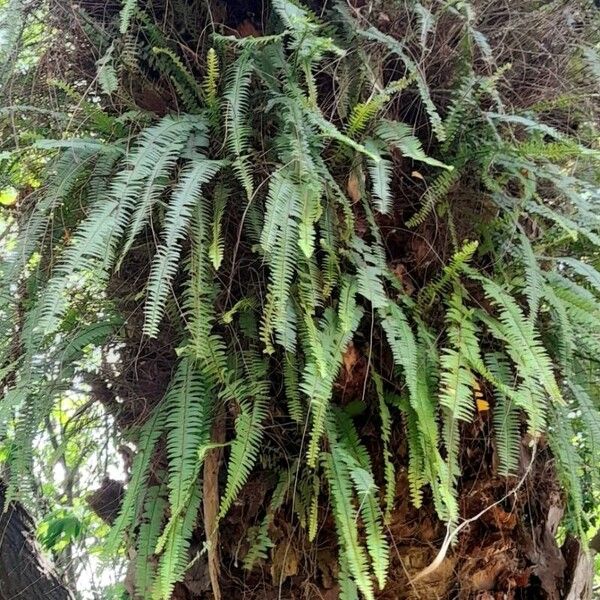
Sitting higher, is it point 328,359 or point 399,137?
point 399,137

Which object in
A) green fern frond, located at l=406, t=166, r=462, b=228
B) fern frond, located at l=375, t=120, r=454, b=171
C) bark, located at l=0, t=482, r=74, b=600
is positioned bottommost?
bark, located at l=0, t=482, r=74, b=600

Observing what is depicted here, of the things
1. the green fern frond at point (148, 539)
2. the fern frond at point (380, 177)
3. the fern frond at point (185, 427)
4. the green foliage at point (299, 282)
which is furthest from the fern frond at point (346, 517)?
the fern frond at point (380, 177)

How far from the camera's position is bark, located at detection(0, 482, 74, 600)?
1.63 meters

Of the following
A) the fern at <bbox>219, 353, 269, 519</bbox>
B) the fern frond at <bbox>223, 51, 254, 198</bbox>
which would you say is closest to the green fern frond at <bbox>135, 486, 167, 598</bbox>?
the fern at <bbox>219, 353, 269, 519</bbox>

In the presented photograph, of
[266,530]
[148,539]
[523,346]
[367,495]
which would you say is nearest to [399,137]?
[523,346]

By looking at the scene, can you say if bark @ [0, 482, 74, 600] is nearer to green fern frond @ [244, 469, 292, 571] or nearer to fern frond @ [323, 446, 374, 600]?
green fern frond @ [244, 469, 292, 571]

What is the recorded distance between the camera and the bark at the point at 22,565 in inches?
64.1

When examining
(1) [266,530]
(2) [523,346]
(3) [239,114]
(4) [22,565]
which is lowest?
(4) [22,565]

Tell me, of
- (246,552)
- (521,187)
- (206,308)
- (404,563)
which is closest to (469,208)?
(521,187)

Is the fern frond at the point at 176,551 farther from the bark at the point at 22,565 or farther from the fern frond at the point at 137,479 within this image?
the bark at the point at 22,565

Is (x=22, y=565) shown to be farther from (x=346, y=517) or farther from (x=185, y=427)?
(x=346, y=517)

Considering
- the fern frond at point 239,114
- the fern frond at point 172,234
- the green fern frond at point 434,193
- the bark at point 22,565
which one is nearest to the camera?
the fern frond at point 172,234

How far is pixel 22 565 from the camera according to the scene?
1658 millimetres

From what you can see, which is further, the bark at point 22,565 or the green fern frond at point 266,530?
the bark at point 22,565
